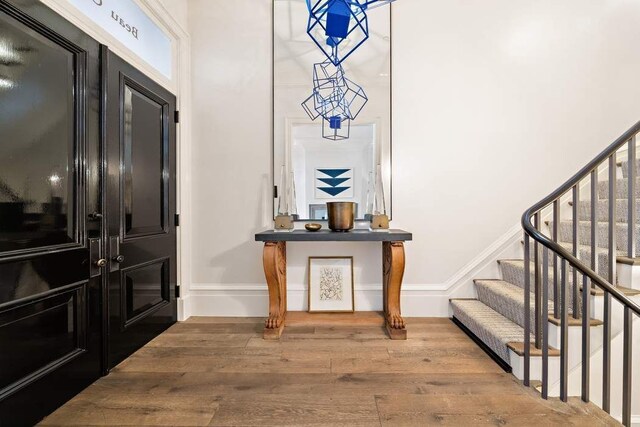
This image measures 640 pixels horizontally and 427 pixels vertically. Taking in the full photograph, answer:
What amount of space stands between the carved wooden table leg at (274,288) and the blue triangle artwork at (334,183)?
65 centimetres

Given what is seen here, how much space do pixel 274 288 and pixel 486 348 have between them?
162 cm

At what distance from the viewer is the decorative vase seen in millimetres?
2383

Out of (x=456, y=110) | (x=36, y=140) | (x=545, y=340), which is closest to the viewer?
(x=36, y=140)

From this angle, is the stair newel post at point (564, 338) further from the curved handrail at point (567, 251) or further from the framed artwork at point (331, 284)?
the framed artwork at point (331, 284)

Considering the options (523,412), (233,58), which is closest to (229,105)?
(233,58)

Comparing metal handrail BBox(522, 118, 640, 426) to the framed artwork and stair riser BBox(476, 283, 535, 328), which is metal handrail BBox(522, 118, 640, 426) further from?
the framed artwork

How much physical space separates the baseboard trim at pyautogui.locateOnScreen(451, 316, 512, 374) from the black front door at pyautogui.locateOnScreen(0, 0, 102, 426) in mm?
2514

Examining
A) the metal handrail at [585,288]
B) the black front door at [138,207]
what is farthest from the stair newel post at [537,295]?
the black front door at [138,207]

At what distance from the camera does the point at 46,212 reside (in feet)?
4.78

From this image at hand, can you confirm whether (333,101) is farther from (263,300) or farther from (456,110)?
(263,300)

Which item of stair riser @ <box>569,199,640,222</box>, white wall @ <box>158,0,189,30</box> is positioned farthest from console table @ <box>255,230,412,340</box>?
white wall @ <box>158,0,189,30</box>

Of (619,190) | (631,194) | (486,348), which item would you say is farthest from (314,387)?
(619,190)

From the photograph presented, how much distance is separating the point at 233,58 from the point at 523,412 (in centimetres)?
333

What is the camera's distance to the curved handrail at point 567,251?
1.44m
